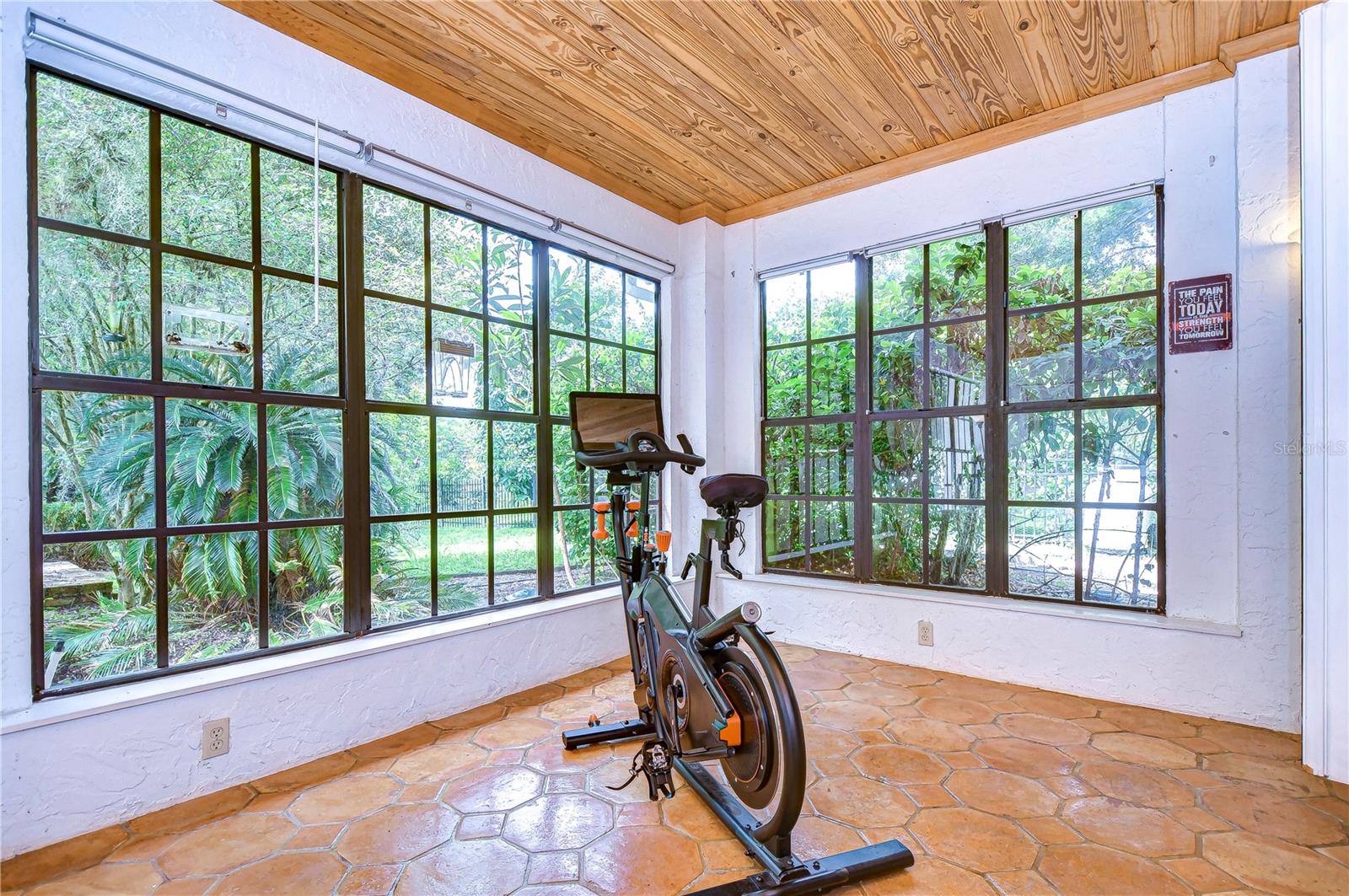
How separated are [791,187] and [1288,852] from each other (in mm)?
3748

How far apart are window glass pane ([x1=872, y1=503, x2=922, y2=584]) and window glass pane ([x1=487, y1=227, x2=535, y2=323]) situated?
236 centimetres

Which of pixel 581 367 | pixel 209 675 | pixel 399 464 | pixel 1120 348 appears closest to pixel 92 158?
pixel 399 464

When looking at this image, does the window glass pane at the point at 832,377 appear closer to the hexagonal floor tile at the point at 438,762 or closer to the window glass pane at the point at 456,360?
the window glass pane at the point at 456,360

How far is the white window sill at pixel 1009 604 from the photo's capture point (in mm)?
2723

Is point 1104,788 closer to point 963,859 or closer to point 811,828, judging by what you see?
point 963,859

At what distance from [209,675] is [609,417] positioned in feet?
5.67

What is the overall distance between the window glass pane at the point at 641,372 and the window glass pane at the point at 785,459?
34.0 inches

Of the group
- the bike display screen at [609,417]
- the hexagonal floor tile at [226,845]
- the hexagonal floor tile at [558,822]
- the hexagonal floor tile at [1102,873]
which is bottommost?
the hexagonal floor tile at [558,822]

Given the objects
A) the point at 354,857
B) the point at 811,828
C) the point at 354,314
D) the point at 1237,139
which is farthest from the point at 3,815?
the point at 1237,139

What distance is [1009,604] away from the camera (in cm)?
318

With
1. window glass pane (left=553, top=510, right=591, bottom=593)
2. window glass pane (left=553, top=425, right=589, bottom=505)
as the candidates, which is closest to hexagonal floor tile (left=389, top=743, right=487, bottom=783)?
window glass pane (left=553, top=510, right=591, bottom=593)

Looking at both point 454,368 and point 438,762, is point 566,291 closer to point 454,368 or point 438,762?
point 454,368

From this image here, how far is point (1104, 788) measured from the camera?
6.95 feet

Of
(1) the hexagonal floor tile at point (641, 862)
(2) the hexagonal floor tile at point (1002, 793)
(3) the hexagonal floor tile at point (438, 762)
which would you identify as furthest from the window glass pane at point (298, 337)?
(2) the hexagonal floor tile at point (1002, 793)
